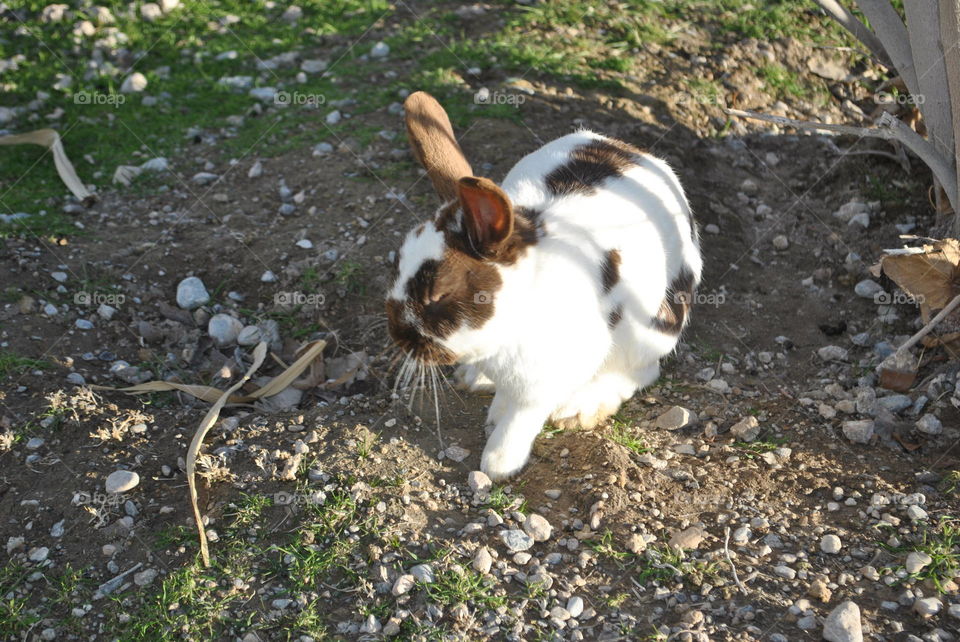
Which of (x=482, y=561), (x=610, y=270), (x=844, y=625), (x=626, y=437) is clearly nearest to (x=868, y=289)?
(x=626, y=437)

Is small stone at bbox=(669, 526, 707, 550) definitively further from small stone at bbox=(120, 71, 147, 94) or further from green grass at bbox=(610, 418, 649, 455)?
small stone at bbox=(120, 71, 147, 94)

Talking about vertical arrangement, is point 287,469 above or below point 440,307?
below

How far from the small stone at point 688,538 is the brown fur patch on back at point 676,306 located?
994 millimetres

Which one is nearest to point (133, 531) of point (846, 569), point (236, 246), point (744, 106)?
point (236, 246)

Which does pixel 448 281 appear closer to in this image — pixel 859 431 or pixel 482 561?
pixel 482 561

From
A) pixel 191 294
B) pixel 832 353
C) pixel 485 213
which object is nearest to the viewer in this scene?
pixel 485 213

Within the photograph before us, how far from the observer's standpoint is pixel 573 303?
3600 millimetres

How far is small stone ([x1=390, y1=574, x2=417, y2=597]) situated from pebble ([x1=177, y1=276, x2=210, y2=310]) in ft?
7.44

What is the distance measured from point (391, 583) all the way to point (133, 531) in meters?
1.10

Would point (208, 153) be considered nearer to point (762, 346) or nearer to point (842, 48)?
point (762, 346)

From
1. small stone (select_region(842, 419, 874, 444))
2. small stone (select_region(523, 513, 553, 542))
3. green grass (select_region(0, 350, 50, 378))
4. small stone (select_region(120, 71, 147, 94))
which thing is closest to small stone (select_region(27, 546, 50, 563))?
green grass (select_region(0, 350, 50, 378))

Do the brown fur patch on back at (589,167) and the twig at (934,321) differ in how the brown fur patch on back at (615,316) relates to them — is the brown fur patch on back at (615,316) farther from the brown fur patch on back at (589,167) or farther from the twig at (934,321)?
A: the twig at (934,321)

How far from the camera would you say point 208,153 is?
5832 mm

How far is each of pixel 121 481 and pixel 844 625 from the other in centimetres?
283
